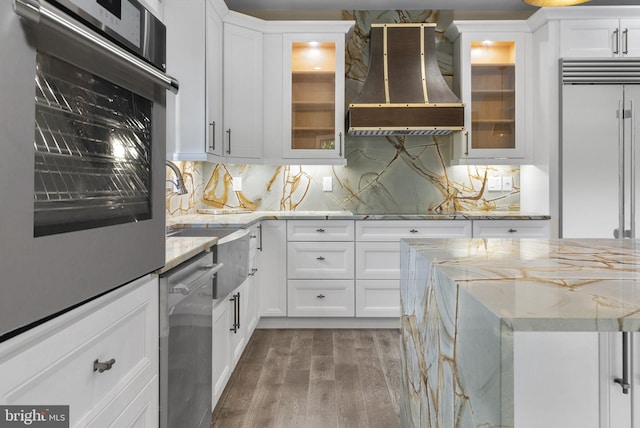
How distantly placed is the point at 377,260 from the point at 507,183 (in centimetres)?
151

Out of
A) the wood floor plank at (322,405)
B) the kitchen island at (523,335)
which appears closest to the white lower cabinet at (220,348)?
the wood floor plank at (322,405)

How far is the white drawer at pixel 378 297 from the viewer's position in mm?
3348

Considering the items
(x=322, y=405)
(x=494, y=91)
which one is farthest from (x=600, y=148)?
(x=322, y=405)

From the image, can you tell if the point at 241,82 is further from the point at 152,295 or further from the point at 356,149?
the point at 152,295

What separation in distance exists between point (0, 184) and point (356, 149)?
3.39m

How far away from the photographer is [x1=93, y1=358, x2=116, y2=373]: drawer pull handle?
2.92 feet

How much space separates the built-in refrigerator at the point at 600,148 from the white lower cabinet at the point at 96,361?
3147 millimetres

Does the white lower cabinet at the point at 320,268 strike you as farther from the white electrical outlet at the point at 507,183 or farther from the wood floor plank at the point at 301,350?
the white electrical outlet at the point at 507,183

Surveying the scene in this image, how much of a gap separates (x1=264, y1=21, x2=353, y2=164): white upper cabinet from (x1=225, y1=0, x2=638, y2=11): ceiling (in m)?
0.40

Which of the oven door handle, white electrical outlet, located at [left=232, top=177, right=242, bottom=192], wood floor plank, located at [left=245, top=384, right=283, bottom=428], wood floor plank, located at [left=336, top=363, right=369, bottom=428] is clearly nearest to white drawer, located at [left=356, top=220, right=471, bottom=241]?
wood floor plank, located at [left=336, top=363, right=369, bottom=428]

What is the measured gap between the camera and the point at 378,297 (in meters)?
3.35

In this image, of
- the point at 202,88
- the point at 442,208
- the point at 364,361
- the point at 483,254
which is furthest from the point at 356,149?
the point at 483,254

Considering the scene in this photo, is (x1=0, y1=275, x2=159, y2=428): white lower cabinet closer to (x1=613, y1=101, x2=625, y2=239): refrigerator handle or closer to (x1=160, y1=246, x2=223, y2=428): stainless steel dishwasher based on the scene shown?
(x1=160, y1=246, x2=223, y2=428): stainless steel dishwasher

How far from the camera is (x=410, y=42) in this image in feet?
11.7
